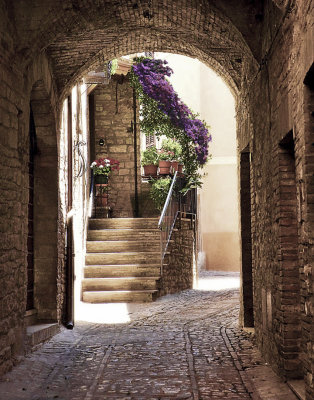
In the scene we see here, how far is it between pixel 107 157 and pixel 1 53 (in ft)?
32.4

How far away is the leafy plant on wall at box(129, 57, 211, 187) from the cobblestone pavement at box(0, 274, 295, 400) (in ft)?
23.1

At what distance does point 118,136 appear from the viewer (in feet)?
50.7

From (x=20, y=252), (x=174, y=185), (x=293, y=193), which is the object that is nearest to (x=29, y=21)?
(x=20, y=252)

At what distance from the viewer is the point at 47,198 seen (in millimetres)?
8133

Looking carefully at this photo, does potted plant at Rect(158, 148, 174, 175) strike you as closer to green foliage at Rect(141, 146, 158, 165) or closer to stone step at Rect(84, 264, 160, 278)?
green foliage at Rect(141, 146, 158, 165)

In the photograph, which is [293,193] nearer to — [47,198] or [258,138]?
[258,138]

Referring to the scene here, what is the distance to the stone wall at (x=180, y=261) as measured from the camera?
12328 mm

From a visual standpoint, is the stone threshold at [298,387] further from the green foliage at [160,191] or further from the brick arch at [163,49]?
the green foliage at [160,191]

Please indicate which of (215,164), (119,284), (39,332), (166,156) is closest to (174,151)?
(166,156)

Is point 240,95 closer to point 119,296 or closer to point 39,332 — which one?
point 39,332

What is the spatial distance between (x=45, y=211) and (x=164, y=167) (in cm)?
744

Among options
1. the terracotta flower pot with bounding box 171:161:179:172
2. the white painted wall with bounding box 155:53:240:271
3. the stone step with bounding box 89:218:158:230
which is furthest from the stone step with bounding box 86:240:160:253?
the white painted wall with bounding box 155:53:240:271

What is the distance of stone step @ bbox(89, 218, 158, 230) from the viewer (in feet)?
44.7

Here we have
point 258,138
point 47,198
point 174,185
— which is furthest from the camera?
point 174,185
